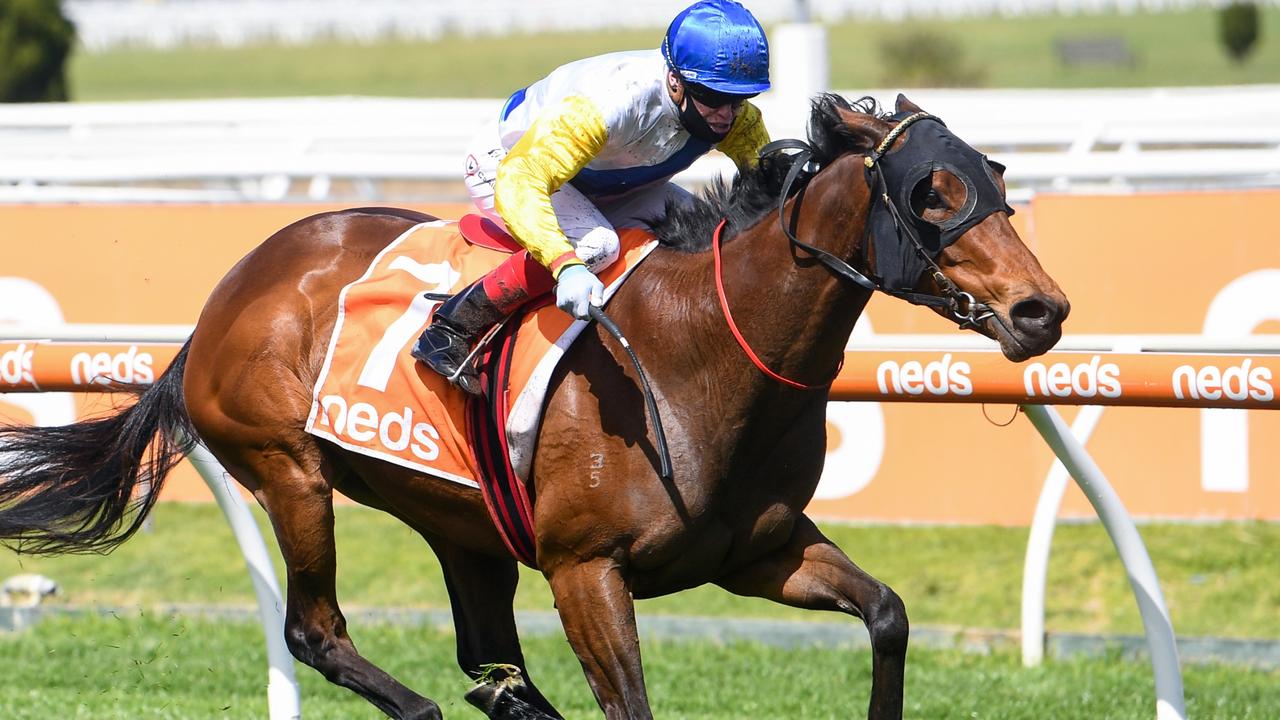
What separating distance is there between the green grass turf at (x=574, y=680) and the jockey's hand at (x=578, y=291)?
1799 mm

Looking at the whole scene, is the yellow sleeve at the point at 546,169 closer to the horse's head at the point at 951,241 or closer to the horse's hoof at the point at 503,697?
the horse's head at the point at 951,241

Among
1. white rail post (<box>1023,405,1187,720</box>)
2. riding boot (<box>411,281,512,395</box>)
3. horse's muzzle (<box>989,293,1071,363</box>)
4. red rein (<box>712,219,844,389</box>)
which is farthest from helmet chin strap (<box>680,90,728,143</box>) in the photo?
white rail post (<box>1023,405,1187,720</box>)

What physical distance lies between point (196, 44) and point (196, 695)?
39.5 meters

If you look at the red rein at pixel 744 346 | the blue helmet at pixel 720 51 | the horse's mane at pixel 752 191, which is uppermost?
the blue helmet at pixel 720 51

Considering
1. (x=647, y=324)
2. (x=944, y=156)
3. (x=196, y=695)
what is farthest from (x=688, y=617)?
(x=944, y=156)

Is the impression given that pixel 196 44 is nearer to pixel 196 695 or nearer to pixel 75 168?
pixel 75 168

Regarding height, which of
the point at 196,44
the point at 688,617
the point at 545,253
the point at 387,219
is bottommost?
the point at 196,44

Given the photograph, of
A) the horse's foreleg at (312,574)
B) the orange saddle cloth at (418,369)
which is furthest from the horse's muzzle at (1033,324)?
the horse's foreleg at (312,574)

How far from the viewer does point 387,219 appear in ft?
14.1

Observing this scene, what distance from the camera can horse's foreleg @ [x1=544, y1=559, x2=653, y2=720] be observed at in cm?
347

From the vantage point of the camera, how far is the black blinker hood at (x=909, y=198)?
10.3 feet

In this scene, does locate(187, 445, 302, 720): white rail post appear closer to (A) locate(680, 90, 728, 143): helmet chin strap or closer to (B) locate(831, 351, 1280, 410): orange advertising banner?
(B) locate(831, 351, 1280, 410): orange advertising banner

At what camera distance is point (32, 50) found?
77.5ft

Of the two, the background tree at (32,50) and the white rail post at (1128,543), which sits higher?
the white rail post at (1128,543)
